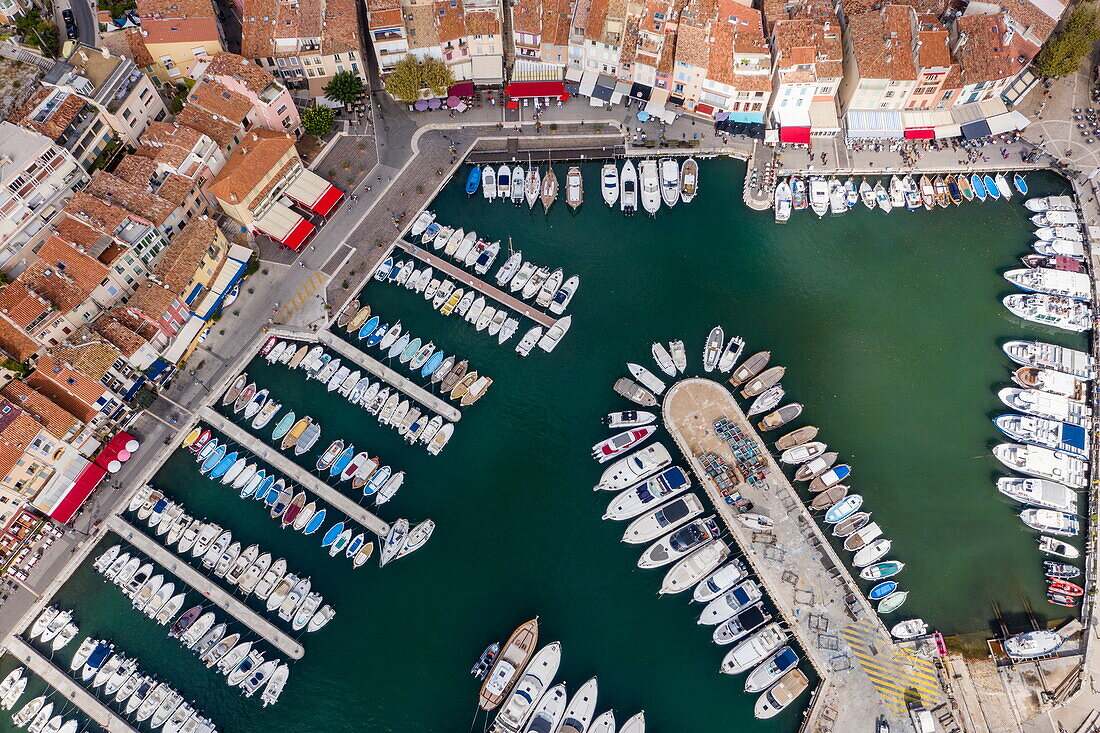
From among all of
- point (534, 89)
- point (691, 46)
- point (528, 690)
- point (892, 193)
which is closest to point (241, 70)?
point (534, 89)

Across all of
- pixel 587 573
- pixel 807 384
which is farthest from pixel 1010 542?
pixel 587 573

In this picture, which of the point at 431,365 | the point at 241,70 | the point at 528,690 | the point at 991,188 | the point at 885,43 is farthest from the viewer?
the point at 991,188

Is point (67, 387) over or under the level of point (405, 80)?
under

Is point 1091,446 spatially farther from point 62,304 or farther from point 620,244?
point 62,304

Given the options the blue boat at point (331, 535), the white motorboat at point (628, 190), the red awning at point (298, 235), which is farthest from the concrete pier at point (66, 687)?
the white motorboat at point (628, 190)

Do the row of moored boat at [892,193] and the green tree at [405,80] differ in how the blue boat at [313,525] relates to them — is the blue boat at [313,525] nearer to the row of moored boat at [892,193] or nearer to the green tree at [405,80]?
the green tree at [405,80]

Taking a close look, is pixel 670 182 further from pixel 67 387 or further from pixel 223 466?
pixel 67 387
